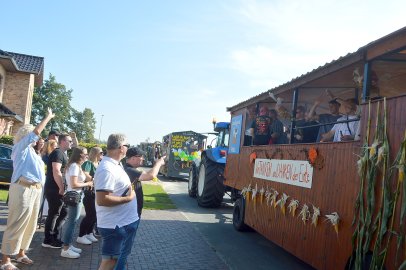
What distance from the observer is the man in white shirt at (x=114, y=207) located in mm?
3623

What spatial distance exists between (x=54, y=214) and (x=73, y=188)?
69 cm

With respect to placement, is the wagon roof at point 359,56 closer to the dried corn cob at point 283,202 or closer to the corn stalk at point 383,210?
the corn stalk at point 383,210

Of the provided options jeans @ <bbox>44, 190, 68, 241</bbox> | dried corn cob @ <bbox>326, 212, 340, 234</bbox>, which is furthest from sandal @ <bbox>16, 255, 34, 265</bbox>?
dried corn cob @ <bbox>326, 212, 340, 234</bbox>

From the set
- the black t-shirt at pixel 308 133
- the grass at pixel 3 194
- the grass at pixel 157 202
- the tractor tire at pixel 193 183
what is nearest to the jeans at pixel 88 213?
the black t-shirt at pixel 308 133

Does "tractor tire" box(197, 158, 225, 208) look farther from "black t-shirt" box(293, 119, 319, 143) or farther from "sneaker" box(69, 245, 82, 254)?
"sneaker" box(69, 245, 82, 254)

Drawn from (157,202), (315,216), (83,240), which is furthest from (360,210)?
(157,202)

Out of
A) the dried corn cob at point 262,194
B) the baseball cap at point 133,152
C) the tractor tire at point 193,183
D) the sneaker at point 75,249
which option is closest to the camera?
the baseball cap at point 133,152

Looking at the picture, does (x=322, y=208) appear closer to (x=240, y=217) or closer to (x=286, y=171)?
(x=286, y=171)

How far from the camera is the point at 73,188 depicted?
5605 millimetres

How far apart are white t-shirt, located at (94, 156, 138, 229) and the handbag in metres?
2.04

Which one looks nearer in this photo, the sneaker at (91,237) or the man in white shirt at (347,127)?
the man in white shirt at (347,127)

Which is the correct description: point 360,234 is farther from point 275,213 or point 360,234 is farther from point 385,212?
point 275,213

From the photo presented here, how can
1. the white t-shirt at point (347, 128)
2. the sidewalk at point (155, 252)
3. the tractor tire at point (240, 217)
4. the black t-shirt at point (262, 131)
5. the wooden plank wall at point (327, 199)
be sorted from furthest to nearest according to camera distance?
A: 1. the tractor tire at point (240, 217)
2. the black t-shirt at point (262, 131)
3. the sidewalk at point (155, 252)
4. the white t-shirt at point (347, 128)
5. the wooden plank wall at point (327, 199)

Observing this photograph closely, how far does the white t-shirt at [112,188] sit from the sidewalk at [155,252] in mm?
1914
